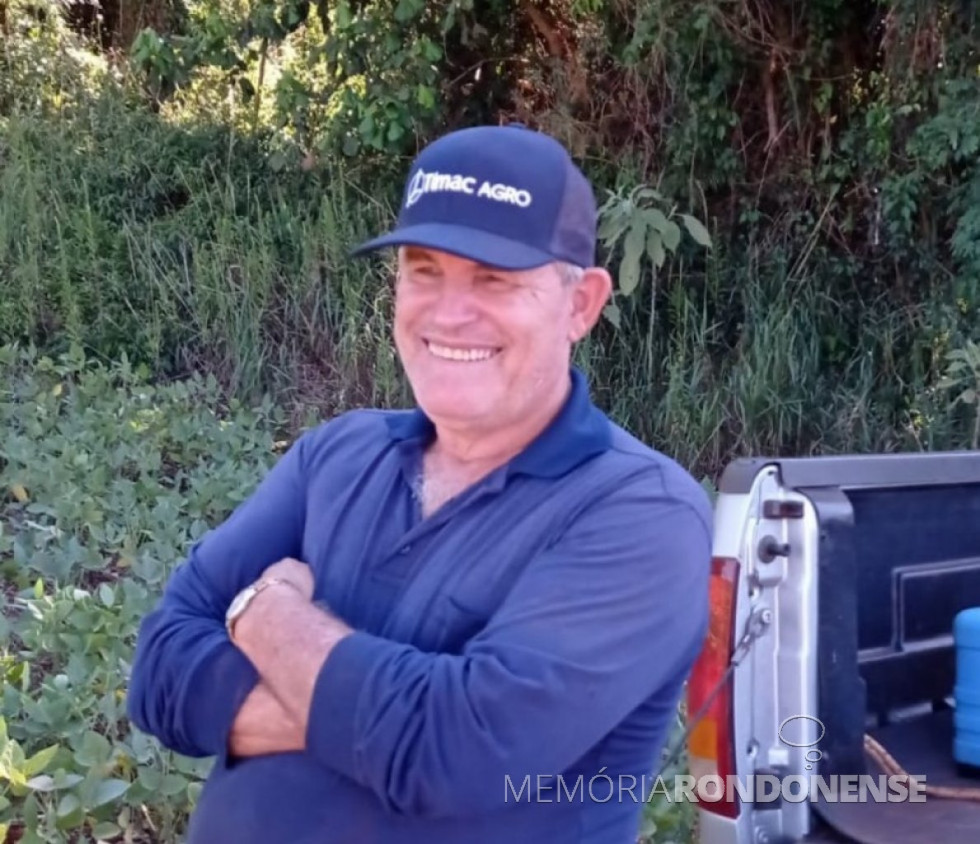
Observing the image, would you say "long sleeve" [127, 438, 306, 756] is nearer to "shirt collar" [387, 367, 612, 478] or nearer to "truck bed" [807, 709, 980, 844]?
"shirt collar" [387, 367, 612, 478]

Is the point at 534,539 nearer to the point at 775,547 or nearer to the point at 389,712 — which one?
the point at 389,712

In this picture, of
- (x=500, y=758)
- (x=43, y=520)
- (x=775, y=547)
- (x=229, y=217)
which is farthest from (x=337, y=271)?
(x=500, y=758)

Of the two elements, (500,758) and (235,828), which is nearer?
(500,758)

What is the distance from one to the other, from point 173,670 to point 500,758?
2.13ft

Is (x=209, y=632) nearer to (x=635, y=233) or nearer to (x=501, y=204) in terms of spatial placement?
(x=501, y=204)

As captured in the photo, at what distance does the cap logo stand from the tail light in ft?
2.46

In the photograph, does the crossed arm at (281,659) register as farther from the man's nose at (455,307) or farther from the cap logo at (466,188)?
the cap logo at (466,188)

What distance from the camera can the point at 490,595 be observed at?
2.08 m

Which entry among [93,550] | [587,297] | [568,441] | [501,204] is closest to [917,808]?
[568,441]

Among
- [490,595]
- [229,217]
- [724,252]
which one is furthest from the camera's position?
[229,217]

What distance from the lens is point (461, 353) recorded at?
7.32 ft

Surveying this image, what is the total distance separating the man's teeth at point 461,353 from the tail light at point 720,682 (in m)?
0.58

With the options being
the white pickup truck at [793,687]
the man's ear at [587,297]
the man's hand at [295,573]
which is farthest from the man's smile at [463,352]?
the white pickup truck at [793,687]

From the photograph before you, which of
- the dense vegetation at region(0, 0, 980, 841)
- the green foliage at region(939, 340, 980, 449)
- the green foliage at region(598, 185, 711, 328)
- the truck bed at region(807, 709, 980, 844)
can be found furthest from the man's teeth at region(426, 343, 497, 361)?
the green foliage at region(939, 340, 980, 449)
